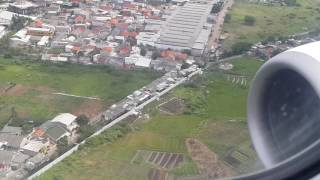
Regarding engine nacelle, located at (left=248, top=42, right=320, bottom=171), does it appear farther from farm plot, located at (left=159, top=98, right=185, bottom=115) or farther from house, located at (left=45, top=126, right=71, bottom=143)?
farm plot, located at (left=159, top=98, right=185, bottom=115)

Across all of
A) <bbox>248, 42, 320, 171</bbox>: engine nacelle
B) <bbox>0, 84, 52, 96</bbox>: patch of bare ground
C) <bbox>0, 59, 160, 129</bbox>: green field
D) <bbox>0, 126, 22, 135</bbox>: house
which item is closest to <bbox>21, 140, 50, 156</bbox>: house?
<bbox>0, 126, 22, 135</bbox>: house

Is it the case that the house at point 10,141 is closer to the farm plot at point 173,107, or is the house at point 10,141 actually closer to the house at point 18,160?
the house at point 18,160

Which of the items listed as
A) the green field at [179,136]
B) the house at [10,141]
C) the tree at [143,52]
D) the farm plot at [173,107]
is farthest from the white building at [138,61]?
the house at [10,141]

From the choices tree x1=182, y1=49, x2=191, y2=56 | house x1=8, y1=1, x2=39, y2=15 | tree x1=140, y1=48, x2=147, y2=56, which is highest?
house x1=8, y1=1, x2=39, y2=15

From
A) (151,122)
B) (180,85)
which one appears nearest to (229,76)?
(180,85)

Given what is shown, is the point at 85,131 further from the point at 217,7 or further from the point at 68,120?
the point at 217,7

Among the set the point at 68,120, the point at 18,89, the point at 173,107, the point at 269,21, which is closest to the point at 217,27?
the point at 269,21

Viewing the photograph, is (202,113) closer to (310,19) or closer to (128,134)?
(128,134)
